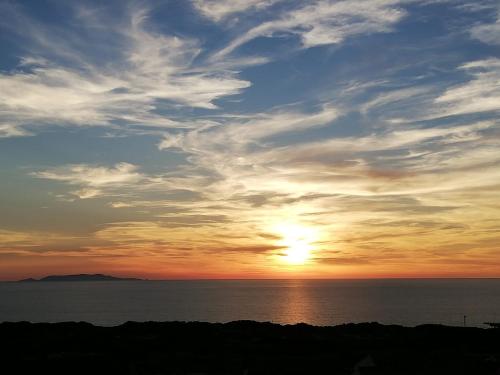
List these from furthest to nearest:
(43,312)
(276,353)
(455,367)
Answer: (43,312) < (276,353) < (455,367)

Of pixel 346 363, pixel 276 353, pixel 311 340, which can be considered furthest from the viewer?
pixel 311 340

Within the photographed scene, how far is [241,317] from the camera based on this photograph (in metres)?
166

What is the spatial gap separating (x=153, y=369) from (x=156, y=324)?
31048 mm

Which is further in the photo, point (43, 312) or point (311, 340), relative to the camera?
point (43, 312)

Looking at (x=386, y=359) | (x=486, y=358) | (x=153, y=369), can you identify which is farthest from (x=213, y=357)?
(x=486, y=358)

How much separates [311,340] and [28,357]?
30.3 m

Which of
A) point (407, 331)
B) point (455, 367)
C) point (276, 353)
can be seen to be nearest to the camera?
point (455, 367)

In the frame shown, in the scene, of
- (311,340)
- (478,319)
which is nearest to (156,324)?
(311,340)

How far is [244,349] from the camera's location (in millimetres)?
57594

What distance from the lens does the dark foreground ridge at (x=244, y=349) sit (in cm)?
4675

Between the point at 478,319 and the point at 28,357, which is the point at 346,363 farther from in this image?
the point at 478,319

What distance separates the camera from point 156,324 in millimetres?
76875

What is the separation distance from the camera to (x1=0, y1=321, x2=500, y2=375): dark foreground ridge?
4675cm

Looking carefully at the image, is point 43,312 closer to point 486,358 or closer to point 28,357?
point 28,357
